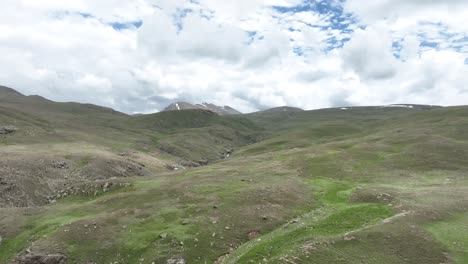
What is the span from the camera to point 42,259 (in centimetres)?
4106

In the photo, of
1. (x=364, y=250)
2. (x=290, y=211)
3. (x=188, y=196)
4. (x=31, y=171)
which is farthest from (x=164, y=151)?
(x=364, y=250)

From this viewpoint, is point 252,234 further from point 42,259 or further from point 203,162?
point 203,162

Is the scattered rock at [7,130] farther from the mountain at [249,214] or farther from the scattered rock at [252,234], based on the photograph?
the scattered rock at [252,234]

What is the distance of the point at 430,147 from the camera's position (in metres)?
99.9

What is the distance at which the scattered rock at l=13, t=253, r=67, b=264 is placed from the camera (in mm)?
40906

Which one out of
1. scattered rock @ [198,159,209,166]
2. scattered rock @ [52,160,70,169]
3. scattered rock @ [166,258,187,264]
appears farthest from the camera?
scattered rock @ [198,159,209,166]

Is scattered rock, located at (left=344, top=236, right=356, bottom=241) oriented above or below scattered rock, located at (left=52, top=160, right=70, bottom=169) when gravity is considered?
below

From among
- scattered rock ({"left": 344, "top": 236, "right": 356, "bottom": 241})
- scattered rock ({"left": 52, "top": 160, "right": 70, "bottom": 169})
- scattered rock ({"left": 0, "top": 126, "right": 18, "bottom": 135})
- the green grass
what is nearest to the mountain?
the green grass

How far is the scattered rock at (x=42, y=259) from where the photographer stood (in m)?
40.9

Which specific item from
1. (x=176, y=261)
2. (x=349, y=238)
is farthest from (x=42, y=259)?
(x=349, y=238)

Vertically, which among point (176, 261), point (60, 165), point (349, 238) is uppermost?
point (60, 165)

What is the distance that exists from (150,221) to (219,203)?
9.94m

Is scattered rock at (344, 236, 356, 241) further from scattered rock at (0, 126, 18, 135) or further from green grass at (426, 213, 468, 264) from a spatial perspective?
scattered rock at (0, 126, 18, 135)

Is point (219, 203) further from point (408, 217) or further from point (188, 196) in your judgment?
point (408, 217)
